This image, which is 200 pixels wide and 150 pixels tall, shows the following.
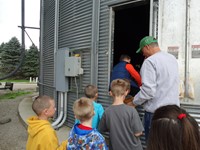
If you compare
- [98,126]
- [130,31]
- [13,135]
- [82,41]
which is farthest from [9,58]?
[98,126]

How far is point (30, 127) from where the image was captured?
283 cm

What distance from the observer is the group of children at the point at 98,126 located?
137cm

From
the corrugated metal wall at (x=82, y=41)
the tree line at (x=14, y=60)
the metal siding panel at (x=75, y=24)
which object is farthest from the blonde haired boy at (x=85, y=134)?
the tree line at (x=14, y=60)

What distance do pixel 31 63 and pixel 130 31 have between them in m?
37.4

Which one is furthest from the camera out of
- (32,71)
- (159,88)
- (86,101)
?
(32,71)

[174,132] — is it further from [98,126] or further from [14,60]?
[14,60]

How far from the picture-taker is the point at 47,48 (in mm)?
Answer: 8891

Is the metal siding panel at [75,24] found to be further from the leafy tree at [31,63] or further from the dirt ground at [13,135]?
the leafy tree at [31,63]

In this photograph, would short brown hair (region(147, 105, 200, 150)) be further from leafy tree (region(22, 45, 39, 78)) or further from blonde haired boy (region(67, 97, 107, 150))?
leafy tree (region(22, 45, 39, 78))

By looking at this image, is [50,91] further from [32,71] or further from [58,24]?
[32,71]

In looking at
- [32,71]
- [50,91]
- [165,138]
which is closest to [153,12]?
[165,138]

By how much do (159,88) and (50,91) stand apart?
5766mm

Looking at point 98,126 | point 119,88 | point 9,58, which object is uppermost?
point 9,58

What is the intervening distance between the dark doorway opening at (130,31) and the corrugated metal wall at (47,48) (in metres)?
2.05
